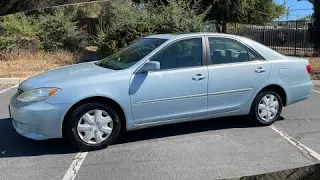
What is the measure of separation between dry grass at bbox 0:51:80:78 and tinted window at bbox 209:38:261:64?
8.11 m

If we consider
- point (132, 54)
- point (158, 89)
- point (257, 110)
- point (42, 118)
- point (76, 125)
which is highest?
point (132, 54)

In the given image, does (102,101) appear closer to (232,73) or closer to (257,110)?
(232,73)


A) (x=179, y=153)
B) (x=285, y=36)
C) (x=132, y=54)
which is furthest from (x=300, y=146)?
(x=285, y=36)

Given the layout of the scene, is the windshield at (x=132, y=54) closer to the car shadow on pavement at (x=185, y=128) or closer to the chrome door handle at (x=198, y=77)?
the chrome door handle at (x=198, y=77)

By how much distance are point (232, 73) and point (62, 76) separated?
2456mm

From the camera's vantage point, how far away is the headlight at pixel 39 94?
5.35 m

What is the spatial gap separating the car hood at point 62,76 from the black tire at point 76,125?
1.39 ft

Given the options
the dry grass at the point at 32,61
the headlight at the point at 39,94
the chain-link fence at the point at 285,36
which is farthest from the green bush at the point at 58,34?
the headlight at the point at 39,94

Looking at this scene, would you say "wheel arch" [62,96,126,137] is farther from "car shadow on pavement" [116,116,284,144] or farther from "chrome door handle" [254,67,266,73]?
"chrome door handle" [254,67,266,73]

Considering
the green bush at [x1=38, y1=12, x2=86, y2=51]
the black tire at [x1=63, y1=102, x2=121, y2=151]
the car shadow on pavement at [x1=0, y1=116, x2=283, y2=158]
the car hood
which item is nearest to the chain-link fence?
the green bush at [x1=38, y1=12, x2=86, y2=51]

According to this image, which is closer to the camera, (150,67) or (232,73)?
(150,67)

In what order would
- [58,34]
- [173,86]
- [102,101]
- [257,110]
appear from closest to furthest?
[102,101] < [173,86] < [257,110] < [58,34]

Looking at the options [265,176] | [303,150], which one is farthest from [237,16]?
[265,176]

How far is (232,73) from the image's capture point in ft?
20.6
